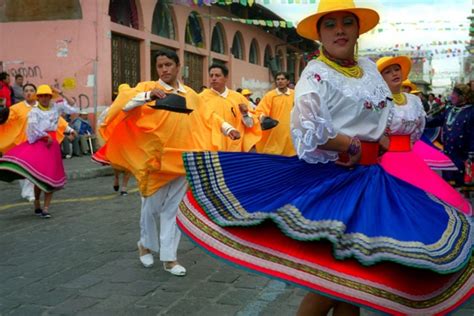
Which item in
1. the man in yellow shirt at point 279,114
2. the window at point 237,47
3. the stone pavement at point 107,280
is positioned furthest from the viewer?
the window at point 237,47

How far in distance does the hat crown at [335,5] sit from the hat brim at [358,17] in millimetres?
19

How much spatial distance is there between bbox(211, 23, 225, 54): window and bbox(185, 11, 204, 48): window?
1659 mm

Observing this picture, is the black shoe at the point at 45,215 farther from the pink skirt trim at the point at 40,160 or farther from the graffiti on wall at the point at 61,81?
the graffiti on wall at the point at 61,81

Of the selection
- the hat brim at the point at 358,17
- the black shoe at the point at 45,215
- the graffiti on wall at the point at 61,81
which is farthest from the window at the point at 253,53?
the hat brim at the point at 358,17

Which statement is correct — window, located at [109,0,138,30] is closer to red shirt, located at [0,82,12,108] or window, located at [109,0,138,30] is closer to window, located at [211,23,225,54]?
red shirt, located at [0,82,12,108]

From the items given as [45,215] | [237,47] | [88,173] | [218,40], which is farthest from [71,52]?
[237,47]

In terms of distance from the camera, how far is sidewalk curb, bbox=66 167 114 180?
12.5 meters

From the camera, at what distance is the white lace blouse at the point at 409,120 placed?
5.03 metres

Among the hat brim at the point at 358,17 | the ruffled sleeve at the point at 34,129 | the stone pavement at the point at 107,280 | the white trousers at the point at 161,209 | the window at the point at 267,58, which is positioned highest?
the window at the point at 267,58

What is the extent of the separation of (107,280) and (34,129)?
3.80 meters

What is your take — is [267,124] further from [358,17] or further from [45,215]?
[358,17]

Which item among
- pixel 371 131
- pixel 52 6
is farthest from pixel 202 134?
pixel 52 6

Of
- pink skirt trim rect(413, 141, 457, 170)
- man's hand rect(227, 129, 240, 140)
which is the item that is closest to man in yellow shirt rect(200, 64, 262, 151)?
man's hand rect(227, 129, 240, 140)

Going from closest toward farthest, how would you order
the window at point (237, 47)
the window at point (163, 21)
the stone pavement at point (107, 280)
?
1. the stone pavement at point (107, 280)
2. the window at point (163, 21)
3. the window at point (237, 47)
